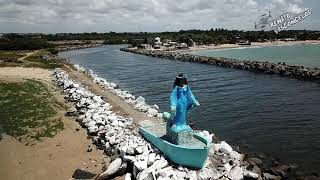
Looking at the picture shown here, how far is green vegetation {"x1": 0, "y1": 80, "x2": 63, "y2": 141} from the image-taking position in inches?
806

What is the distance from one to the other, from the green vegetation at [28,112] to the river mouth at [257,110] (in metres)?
8.29

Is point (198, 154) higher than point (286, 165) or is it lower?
higher

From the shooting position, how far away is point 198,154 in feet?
44.3

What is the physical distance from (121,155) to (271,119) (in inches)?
489

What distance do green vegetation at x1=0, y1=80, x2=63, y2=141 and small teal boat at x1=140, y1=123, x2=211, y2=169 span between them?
7076 mm

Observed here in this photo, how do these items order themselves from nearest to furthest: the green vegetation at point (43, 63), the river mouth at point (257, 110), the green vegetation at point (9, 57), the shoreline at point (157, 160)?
the shoreline at point (157, 160), the river mouth at point (257, 110), the green vegetation at point (43, 63), the green vegetation at point (9, 57)

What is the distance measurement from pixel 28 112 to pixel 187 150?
14.2 meters

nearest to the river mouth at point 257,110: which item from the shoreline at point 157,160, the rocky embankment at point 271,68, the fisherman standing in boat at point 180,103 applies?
the shoreline at point 157,160

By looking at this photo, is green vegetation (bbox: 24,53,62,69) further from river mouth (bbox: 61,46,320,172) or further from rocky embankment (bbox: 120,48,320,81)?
rocky embankment (bbox: 120,48,320,81)

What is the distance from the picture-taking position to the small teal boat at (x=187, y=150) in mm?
13531

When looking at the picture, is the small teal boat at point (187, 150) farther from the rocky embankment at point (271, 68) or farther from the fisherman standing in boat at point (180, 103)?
the rocky embankment at point (271, 68)

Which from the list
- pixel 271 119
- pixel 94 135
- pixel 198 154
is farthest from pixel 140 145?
pixel 271 119

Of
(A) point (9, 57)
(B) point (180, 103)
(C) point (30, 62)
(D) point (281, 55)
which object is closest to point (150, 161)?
(B) point (180, 103)

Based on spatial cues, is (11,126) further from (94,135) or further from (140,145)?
(140,145)
